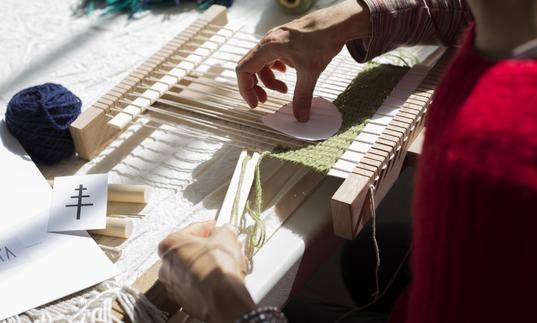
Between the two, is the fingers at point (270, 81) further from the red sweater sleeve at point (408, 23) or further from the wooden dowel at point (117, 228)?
the wooden dowel at point (117, 228)

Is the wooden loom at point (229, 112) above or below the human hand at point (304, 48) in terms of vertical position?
below

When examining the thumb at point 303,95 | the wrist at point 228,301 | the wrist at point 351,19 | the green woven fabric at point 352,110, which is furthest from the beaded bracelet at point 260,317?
the wrist at point 351,19

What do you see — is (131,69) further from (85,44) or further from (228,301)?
(228,301)

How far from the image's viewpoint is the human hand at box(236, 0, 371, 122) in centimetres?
100

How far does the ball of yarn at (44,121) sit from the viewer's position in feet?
3.25

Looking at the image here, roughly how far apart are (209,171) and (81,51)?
0.48 meters

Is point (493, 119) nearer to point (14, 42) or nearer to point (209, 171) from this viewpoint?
point (209, 171)

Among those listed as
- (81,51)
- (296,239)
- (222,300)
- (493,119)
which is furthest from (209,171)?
(493,119)

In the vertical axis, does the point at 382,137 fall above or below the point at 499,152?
below

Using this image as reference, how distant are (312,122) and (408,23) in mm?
248

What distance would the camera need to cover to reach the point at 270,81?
3.49ft

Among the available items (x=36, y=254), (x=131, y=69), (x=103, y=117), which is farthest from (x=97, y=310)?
(x=131, y=69)

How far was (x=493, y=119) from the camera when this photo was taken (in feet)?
1.52

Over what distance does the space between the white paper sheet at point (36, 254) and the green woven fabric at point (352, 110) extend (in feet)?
0.98
